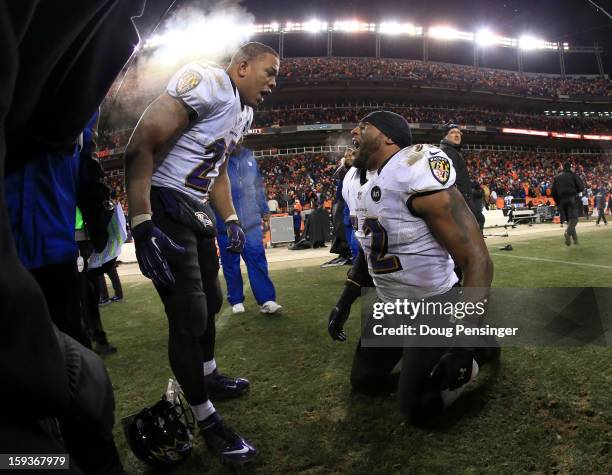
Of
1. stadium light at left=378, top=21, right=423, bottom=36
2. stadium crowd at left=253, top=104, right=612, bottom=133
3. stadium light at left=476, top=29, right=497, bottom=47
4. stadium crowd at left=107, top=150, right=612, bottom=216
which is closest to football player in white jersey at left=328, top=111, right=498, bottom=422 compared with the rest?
stadium crowd at left=107, top=150, right=612, bottom=216

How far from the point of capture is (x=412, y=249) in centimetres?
222

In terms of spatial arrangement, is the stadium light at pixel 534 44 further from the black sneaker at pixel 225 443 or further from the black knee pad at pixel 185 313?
the black sneaker at pixel 225 443

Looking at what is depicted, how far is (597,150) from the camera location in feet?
130

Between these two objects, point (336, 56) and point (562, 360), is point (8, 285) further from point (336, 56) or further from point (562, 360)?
point (336, 56)

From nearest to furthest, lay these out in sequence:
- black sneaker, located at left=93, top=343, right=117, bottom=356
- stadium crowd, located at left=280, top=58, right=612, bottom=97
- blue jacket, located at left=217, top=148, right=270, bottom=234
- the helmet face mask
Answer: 1. the helmet face mask
2. black sneaker, located at left=93, top=343, right=117, bottom=356
3. blue jacket, located at left=217, top=148, right=270, bottom=234
4. stadium crowd, located at left=280, top=58, right=612, bottom=97

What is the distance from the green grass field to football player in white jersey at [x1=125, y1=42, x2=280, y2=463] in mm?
342

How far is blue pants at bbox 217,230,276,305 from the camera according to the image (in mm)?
4355

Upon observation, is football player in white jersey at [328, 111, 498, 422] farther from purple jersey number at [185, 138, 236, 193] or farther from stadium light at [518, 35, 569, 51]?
stadium light at [518, 35, 569, 51]

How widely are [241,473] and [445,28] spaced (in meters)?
→ 47.2

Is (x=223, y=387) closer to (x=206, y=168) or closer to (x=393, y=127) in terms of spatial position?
(x=206, y=168)

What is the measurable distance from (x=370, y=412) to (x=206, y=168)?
5.26 feet

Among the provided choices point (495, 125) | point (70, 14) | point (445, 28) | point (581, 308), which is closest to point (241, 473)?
point (70, 14)

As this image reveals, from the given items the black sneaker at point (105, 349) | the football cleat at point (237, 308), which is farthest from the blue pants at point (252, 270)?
the black sneaker at point (105, 349)

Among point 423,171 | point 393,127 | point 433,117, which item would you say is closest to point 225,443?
point 423,171
